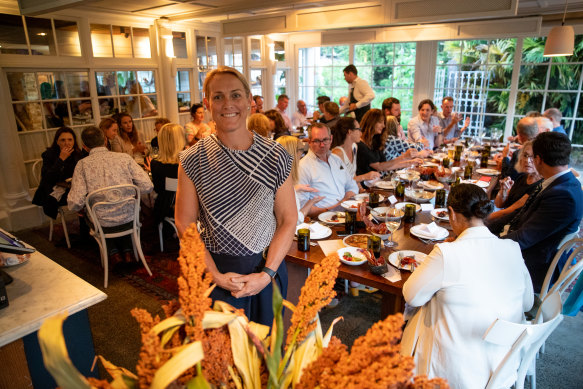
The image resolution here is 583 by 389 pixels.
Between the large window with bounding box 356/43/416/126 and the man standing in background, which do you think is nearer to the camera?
the man standing in background

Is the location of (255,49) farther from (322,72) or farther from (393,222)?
(393,222)

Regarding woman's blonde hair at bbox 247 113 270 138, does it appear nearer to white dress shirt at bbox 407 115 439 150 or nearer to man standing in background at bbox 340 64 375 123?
white dress shirt at bbox 407 115 439 150

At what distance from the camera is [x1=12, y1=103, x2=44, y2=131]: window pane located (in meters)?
4.62

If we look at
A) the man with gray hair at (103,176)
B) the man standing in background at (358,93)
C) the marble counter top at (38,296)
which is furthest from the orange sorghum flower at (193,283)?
the man standing in background at (358,93)

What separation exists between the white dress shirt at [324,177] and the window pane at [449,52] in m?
5.42

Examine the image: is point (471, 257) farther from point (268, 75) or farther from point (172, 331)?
point (268, 75)

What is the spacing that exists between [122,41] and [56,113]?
60.5 inches

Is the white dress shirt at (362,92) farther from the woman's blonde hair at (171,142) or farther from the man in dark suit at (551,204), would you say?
the man in dark suit at (551,204)

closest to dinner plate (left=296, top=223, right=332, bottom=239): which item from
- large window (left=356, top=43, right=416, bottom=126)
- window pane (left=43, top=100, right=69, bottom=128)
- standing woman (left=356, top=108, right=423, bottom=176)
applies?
standing woman (left=356, top=108, right=423, bottom=176)

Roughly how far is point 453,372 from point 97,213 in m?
2.89

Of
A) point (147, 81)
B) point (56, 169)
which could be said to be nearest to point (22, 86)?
point (56, 169)

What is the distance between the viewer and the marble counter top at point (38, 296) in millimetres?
1242

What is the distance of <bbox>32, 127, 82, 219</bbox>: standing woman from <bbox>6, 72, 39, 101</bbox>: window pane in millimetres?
1236

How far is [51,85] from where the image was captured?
4.88 m
